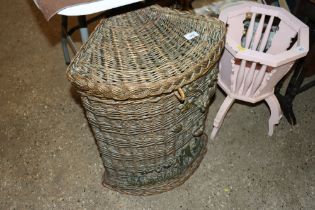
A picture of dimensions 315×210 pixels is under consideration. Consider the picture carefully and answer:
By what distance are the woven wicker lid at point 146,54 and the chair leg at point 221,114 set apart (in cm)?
44

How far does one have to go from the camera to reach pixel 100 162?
5.23ft

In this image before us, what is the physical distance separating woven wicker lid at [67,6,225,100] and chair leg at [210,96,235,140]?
0.44 meters

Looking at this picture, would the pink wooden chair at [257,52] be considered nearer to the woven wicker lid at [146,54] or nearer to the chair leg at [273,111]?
the chair leg at [273,111]

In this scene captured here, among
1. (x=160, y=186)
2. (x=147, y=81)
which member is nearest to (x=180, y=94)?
(x=147, y=81)

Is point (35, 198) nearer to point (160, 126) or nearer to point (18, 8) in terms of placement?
point (160, 126)

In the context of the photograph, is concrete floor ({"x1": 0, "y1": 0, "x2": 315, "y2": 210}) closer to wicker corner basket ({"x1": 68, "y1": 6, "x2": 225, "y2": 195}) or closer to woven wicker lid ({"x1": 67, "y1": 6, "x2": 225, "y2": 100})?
wicker corner basket ({"x1": 68, "y1": 6, "x2": 225, "y2": 195})

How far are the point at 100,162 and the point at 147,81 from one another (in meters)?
0.73

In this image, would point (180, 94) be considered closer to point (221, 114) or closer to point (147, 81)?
point (147, 81)

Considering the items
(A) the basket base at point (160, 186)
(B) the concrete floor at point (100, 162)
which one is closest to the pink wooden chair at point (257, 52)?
(B) the concrete floor at point (100, 162)

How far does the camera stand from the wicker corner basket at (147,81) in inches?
39.9

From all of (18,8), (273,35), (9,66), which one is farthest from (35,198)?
(18,8)

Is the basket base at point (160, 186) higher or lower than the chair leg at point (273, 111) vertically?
lower

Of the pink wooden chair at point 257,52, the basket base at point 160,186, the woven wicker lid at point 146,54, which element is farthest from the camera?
the basket base at point 160,186

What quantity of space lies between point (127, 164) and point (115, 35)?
1.70 feet
